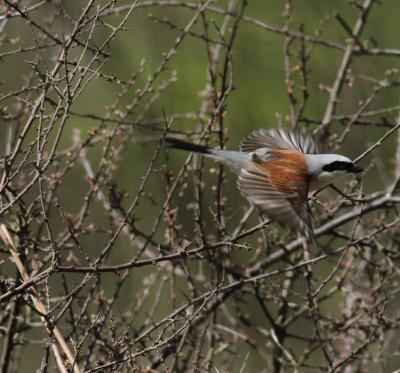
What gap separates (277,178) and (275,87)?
7.52 feet

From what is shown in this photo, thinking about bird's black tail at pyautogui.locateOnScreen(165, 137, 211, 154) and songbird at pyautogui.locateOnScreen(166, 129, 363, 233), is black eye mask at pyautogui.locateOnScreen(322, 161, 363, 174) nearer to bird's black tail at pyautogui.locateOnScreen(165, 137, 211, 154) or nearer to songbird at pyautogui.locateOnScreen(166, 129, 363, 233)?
songbird at pyautogui.locateOnScreen(166, 129, 363, 233)

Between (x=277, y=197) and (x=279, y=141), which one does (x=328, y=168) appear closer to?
(x=277, y=197)

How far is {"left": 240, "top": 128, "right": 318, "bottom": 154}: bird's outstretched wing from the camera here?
128 inches

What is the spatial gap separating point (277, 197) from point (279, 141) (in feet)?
2.07

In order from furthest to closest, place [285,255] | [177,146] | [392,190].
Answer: [285,255] → [392,190] → [177,146]

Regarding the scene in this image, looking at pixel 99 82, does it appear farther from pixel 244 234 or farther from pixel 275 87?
pixel 244 234

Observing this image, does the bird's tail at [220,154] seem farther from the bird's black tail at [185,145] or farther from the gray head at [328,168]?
the gray head at [328,168]

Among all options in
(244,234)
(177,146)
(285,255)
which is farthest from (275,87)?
(244,234)

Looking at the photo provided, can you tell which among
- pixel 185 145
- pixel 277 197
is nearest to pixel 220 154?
pixel 185 145

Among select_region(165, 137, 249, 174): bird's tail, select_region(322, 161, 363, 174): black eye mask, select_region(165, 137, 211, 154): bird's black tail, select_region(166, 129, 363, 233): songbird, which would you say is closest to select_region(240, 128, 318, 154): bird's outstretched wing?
select_region(166, 129, 363, 233): songbird

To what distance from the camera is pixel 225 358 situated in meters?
3.48

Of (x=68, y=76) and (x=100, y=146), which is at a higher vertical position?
(x=100, y=146)

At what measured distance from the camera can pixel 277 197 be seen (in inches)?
107

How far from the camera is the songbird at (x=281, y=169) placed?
2.60m
